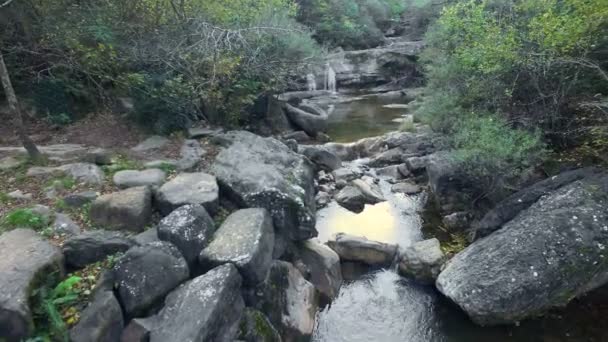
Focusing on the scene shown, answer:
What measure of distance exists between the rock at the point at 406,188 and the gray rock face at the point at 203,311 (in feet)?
23.6

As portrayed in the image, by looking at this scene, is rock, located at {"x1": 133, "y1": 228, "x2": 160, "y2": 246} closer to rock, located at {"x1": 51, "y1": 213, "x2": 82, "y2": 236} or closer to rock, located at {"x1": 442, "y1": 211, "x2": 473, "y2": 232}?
rock, located at {"x1": 51, "y1": 213, "x2": 82, "y2": 236}

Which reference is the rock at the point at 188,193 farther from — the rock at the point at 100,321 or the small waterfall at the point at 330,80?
the small waterfall at the point at 330,80

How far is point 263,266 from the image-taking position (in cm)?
552

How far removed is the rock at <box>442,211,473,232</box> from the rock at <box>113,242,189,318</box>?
632cm

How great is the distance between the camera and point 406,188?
11.2m

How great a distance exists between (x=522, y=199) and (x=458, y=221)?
1735 millimetres

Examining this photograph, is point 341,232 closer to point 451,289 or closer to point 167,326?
point 451,289

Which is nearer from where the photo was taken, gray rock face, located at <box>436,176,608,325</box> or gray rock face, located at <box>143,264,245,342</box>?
gray rock face, located at <box>143,264,245,342</box>

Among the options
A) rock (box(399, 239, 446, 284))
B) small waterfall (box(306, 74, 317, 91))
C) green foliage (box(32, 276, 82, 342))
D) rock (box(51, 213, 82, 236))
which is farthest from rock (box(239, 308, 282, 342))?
small waterfall (box(306, 74, 317, 91))

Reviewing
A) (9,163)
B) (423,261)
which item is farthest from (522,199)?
(9,163)

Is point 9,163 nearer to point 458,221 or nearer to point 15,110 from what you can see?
point 15,110

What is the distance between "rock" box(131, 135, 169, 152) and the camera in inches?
321

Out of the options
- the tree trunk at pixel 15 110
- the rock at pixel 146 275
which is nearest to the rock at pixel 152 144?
the tree trunk at pixel 15 110

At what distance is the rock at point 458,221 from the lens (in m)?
8.84
